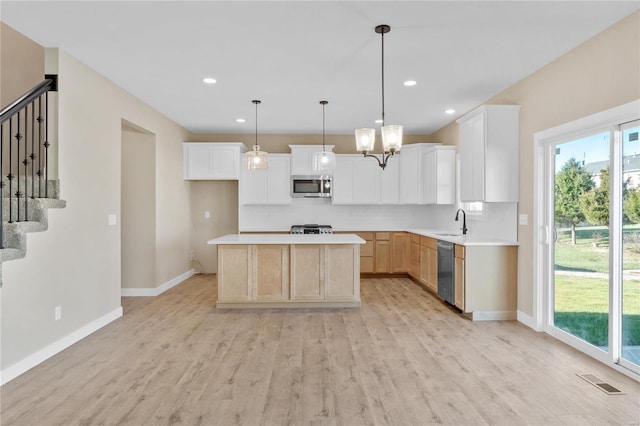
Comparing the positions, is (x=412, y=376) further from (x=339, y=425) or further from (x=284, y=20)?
(x=284, y=20)

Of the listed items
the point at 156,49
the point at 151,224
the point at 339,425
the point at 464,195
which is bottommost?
the point at 339,425

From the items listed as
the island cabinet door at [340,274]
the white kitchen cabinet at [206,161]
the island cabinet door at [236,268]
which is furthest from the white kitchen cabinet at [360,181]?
the island cabinet door at [236,268]

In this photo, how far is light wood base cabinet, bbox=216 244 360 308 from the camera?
474cm

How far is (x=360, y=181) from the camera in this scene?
22.9ft

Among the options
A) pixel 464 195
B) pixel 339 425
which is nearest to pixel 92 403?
pixel 339 425

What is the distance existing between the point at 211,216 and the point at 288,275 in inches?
118

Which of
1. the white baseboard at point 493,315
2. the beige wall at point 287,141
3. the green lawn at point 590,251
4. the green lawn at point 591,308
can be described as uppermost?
the beige wall at point 287,141

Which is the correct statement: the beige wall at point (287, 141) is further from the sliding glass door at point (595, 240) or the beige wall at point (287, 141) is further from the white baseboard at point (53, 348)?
the white baseboard at point (53, 348)

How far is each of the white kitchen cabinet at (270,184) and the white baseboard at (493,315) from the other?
12.4 ft

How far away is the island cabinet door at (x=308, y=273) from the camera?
4.77 metres

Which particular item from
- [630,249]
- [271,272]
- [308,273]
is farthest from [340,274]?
[630,249]

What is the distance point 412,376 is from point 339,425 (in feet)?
2.83

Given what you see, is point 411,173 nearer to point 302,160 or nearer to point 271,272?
point 302,160

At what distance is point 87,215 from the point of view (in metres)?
3.83
